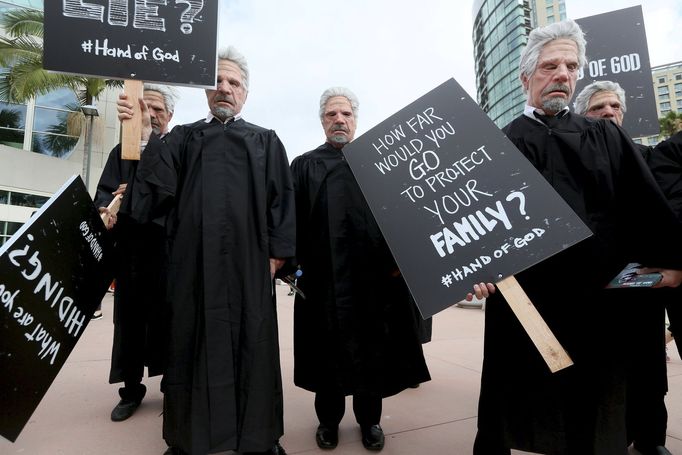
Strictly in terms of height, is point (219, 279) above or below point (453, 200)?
below

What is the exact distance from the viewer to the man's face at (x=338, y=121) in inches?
114

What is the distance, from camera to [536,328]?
5.20ft

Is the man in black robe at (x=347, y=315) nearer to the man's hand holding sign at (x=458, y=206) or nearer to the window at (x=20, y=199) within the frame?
the man's hand holding sign at (x=458, y=206)

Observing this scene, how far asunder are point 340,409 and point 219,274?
111 centimetres

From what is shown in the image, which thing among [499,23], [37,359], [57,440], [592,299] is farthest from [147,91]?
[499,23]

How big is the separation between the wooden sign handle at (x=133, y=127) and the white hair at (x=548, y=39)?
6.61 feet

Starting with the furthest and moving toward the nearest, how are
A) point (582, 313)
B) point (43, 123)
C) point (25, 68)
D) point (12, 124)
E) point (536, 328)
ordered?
point (43, 123)
point (12, 124)
point (25, 68)
point (582, 313)
point (536, 328)

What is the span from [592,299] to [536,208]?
0.49 metres

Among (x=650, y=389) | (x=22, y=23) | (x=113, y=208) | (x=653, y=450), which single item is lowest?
(x=653, y=450)

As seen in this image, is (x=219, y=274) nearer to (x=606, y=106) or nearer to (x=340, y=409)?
(x=340, y=409)

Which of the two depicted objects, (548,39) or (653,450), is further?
(653,450)

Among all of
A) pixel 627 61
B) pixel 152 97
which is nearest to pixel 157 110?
pixel 152 97

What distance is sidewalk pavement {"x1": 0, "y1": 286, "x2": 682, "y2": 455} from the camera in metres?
2.39

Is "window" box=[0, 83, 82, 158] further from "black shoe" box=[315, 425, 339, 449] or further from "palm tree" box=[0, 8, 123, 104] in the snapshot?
"black shoe" box=[315, 425, 339, 449]
